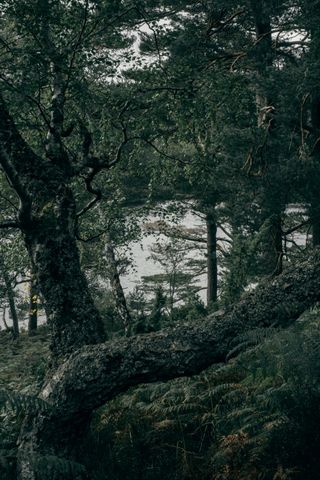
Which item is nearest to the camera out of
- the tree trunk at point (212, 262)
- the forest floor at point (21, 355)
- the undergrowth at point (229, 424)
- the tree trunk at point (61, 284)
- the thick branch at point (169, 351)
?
the undergrowth at point (229, 424)

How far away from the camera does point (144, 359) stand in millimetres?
5438

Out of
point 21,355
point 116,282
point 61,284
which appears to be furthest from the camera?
point 21,355

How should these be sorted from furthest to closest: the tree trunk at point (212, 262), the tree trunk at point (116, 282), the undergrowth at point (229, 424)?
the tree trunk at point (212, 262) → the tree trunk at point (116, 282) → the undergrowth at point (229, 424)

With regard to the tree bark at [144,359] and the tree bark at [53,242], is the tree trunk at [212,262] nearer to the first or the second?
the tree bark at [53,242]

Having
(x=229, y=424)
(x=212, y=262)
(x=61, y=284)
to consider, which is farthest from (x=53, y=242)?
(x=212, y=262)

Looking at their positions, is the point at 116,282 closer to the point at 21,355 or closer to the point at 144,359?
the point at 21,355

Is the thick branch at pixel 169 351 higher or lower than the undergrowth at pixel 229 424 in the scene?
higher

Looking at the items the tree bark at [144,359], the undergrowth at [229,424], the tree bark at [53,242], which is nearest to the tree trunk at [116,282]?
the undergrowth at [229,424]

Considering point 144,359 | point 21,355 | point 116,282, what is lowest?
point 144,359

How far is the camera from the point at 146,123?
12.5 m

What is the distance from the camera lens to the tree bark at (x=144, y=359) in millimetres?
5418

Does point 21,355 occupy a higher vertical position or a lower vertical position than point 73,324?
lower

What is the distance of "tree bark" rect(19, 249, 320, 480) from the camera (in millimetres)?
5418

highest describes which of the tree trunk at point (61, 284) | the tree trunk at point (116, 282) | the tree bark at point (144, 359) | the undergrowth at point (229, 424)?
the tree trunk at point (116, 282)
